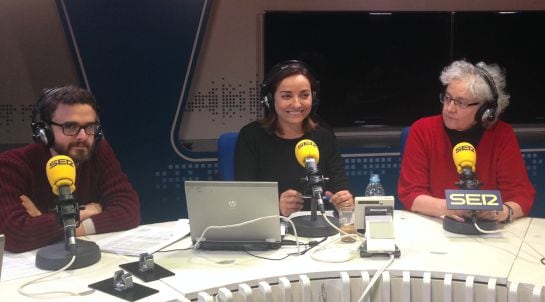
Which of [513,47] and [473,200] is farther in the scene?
[513,47]

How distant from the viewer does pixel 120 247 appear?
8.00 feet

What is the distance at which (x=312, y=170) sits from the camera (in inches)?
95.8

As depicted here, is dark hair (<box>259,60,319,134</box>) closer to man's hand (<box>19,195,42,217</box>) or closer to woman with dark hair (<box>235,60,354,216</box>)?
woman with dark hair (<box>235,60,354,216</box>)

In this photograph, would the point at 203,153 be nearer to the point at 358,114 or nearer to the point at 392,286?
the point at 358,114

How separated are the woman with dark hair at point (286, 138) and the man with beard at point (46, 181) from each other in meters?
0.69

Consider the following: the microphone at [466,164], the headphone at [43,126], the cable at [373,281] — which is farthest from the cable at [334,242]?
the headphone at [43,126]

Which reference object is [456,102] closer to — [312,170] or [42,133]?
[312,170]

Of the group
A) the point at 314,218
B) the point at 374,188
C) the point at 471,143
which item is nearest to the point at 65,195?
the point at 314,218

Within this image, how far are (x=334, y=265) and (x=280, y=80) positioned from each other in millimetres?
1174

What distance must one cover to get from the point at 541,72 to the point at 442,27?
0.89m

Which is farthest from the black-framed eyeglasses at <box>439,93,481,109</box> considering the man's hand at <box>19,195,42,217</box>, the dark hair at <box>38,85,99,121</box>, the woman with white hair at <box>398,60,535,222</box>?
the man's hand at <box>19,195,42,217</box>

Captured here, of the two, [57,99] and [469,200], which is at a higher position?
[57,99]

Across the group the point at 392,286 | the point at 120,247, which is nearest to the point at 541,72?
the point at 392,286

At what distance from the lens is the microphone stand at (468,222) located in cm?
259
